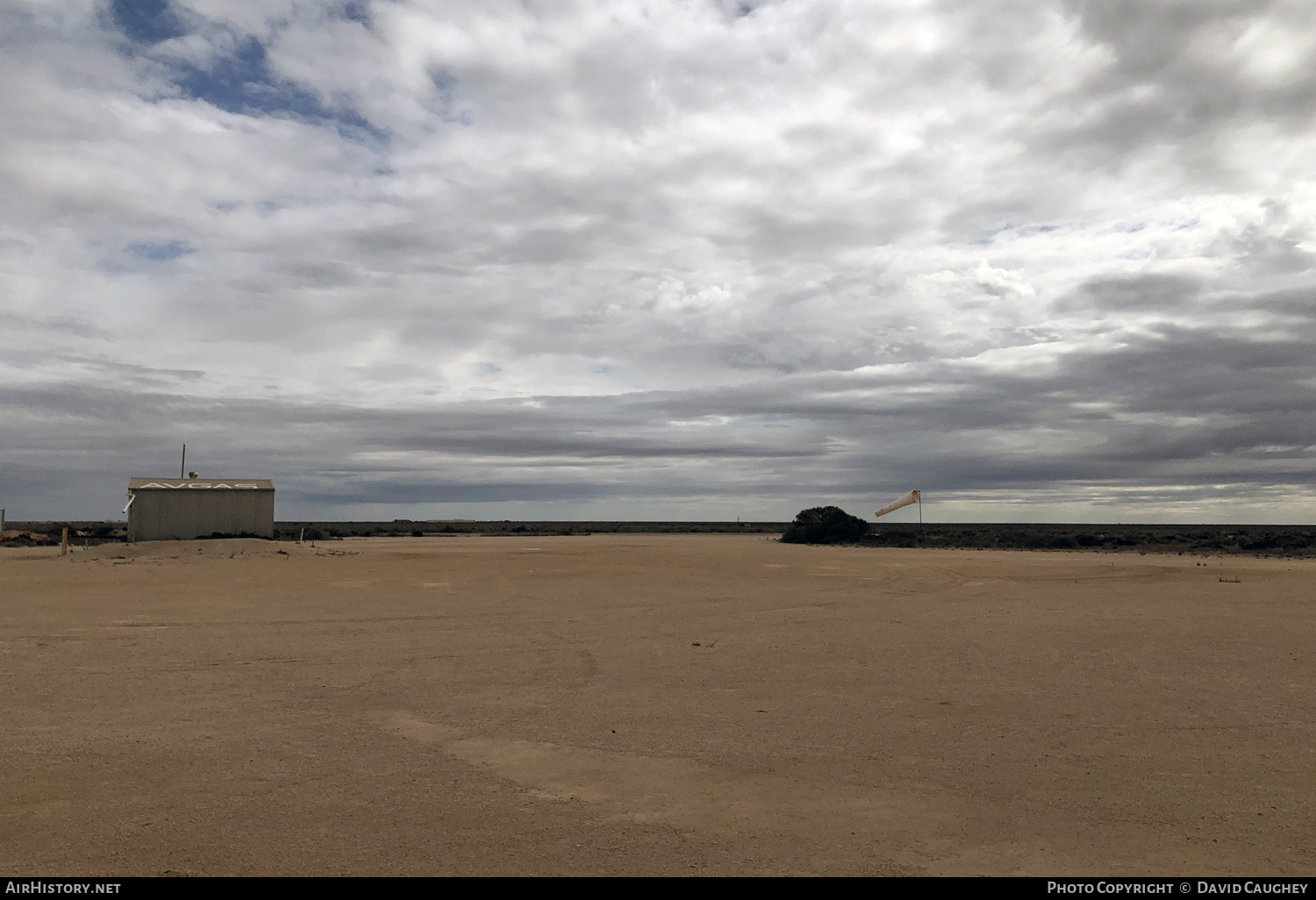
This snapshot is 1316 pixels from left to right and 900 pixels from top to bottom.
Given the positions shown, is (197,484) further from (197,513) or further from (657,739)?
(657,739)

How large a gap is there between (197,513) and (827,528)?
3828 centimetres

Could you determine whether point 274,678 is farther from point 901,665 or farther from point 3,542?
point 3,542

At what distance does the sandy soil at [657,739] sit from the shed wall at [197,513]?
2859 centimetres

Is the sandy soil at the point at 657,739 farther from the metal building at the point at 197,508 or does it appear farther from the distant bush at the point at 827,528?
the distant bush at the point at 827,528

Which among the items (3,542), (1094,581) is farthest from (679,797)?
(3,542)

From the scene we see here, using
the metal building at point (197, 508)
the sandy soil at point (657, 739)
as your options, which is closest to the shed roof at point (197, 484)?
the metal building at point (197, 508)

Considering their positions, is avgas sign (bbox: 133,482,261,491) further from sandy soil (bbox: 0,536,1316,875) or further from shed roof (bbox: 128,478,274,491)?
sandy soil (bbox: 0,536,1316,875)

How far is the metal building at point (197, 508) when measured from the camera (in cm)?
4250

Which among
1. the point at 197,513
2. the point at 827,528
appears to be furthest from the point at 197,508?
the point at 827,528

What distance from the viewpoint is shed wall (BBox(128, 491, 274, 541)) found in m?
42.5

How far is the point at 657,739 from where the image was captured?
26.3 feet

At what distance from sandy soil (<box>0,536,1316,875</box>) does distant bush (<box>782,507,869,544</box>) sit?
42.4 m
